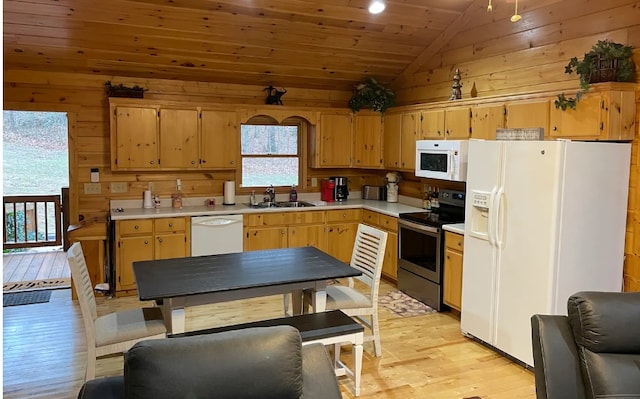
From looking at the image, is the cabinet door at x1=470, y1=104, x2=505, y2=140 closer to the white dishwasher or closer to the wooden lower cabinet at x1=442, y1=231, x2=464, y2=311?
the wooden lower cabinet at x1=442, y1=231, x2=464, y2=311

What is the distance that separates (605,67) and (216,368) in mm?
3427

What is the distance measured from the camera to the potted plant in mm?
3598

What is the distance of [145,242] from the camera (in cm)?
523

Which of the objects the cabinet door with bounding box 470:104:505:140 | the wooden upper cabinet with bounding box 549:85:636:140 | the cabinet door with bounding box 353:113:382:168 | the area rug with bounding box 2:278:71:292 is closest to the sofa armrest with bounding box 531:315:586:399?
the wooden upper cabinet with bounding box 549:85:636:140

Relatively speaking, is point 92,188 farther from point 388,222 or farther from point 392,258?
point 392,258

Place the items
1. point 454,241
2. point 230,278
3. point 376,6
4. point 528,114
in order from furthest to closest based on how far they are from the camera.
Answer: point 376,6 → point 454,241 → point 528,114 → point 230,278

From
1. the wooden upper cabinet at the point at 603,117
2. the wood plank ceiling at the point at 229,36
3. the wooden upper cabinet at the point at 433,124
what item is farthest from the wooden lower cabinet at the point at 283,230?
the wooden upper cabinet at the point at 603,117

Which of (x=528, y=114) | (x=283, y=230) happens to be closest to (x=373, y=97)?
(x=283, y=230)

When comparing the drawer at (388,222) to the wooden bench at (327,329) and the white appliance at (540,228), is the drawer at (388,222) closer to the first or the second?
the white appliance at (540,228)

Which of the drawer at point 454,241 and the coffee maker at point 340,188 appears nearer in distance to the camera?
the drawer at point 454,241

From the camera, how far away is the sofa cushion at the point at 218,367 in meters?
1.56

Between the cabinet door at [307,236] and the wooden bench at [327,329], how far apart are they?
2632 mm

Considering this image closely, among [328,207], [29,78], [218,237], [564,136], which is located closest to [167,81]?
[29,78]

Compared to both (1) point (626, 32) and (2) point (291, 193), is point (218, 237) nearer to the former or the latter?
(2) point (291, 193)
